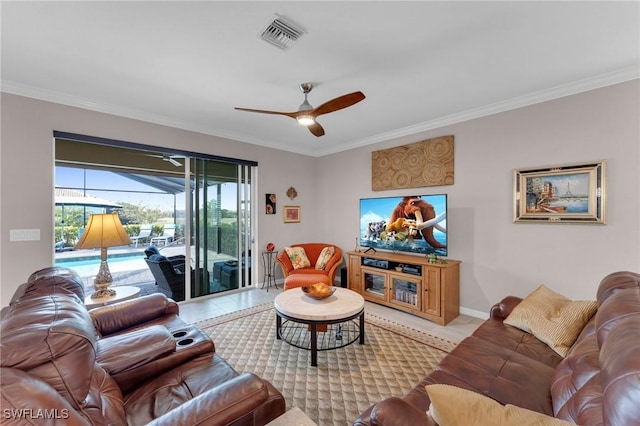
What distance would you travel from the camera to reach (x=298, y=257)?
438cm

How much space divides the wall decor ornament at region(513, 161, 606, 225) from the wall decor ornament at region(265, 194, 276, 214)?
3.57 meters

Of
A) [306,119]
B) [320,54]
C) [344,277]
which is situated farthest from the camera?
[344,277]

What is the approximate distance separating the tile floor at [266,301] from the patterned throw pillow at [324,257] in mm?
870

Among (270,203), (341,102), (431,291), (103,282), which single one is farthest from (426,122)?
(103,282)

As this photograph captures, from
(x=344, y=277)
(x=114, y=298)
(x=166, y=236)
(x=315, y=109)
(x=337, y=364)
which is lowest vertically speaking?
(x=337, y=364)

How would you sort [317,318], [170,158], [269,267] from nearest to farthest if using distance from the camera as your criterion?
1. [317,318]
2. [170,158]
3. [269,267]

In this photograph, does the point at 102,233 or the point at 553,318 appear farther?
the point at 102,233

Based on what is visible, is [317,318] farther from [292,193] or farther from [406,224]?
[292,193]

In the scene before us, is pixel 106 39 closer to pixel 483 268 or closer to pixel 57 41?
pixel 57 41

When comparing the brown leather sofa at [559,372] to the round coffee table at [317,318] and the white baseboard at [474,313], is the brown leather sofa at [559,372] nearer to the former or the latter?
the round coffee table at [317,318]

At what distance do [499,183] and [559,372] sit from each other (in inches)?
92.6

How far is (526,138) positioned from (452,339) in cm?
238

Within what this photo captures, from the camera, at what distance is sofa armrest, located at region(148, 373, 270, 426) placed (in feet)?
3.17

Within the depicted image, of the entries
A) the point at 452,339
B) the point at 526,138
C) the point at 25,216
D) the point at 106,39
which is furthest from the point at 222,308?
the point at 526,138
